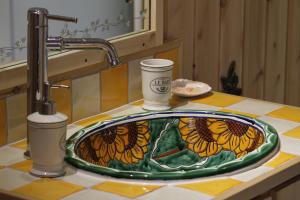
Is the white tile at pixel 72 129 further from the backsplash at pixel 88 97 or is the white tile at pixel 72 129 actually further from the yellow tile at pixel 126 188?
the yellow tile at pixel 126 188

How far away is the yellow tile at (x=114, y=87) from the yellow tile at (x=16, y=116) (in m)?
0.29

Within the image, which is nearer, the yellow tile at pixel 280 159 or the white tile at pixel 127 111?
the yellow tile at pixel 280 159

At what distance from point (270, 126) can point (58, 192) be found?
63cm

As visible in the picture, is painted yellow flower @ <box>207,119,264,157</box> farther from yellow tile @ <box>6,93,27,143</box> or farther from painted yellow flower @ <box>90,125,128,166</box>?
yellow tile @ <box>6,93,27,143</box>

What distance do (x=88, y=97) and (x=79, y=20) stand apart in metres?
0.21

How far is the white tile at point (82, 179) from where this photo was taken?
1.88 m

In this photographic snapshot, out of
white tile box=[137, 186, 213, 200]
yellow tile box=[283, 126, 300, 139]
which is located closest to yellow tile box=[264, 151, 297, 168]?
yellow tile box=[283, 126, 300, 139]

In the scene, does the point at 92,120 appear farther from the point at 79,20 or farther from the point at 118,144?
the point at 79,20

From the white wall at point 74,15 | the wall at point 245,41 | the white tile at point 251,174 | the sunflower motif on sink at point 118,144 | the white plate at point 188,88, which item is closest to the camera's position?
the white tile at point 251,174

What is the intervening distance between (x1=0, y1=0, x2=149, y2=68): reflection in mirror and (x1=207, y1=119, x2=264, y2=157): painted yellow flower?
347 mm

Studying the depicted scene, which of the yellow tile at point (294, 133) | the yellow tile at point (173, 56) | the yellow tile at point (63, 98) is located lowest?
the yellow tile at point (294, 133)

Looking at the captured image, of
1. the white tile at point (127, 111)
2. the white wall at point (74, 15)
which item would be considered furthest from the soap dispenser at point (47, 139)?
the white tile at point (127, 111)

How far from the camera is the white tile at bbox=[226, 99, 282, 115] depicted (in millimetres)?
2371

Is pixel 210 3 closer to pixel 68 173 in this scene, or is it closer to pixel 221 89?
pixel 221 89
